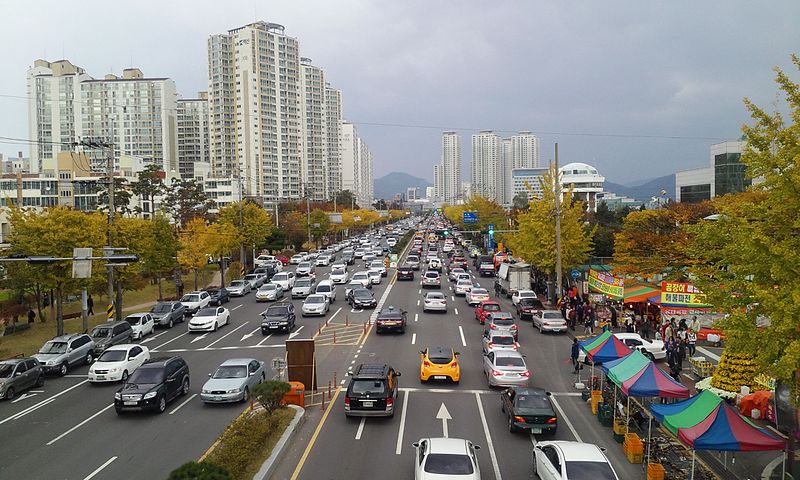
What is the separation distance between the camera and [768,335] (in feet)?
40.1

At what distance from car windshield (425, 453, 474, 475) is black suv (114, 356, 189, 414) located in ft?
34.8

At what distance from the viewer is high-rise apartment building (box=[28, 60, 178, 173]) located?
162750 millimetres

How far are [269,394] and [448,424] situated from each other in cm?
535

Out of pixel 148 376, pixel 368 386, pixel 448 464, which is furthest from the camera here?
pixel 148 376

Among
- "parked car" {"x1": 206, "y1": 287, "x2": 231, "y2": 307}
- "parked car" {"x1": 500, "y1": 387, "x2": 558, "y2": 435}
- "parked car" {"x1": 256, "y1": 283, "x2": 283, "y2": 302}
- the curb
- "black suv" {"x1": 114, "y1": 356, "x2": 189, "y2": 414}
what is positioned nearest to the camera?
the curb

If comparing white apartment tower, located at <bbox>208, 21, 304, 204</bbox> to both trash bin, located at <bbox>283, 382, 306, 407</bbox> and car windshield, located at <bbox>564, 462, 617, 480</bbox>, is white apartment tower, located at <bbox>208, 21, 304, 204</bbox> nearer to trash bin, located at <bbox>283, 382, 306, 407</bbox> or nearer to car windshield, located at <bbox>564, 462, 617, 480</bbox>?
trash bin, located at <bbox>283, 382, 306, 407</bbox>

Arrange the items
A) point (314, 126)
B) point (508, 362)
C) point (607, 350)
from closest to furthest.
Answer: point (607, 350), point (508, 362), point (314, 126)

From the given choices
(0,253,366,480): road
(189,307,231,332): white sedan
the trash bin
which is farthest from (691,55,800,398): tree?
(189,307,231,332): white sedan

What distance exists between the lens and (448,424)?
17766 millimetres

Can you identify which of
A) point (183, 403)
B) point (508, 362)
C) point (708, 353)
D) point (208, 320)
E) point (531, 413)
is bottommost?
point (708, 353)

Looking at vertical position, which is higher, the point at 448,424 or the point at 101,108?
the point at 101,108

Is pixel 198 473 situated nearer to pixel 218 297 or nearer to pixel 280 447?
pixel 280 447

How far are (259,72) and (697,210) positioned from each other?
125040 millimetres

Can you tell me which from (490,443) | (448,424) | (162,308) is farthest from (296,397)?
(162,308)
